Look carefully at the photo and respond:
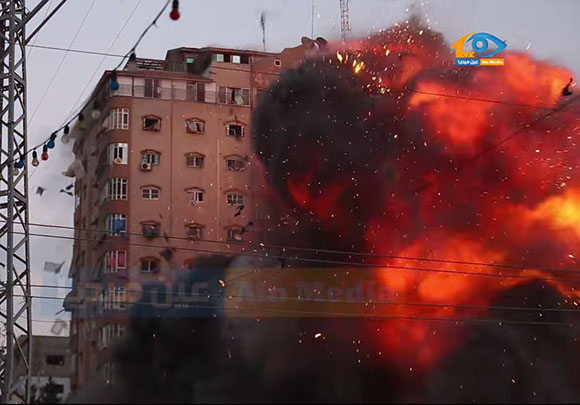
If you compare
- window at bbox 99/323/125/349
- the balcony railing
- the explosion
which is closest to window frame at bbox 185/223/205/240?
the explosion

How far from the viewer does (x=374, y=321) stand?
3312cm

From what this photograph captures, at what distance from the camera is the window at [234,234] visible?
32.4 meters

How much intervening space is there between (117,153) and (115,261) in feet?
12.6

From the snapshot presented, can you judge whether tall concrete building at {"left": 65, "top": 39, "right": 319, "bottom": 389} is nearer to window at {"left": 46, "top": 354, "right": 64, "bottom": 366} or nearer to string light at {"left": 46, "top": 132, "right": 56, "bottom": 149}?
window at {"left": 46, "top": 354, "right": 64, "bottom": 366}

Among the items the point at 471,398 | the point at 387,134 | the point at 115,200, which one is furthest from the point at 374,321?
the point at 115,200

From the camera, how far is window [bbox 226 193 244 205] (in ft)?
107

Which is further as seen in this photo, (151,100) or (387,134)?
(387,134)

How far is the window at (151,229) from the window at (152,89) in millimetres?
4705

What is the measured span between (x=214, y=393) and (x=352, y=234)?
1306 cm

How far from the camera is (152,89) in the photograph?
32688mm

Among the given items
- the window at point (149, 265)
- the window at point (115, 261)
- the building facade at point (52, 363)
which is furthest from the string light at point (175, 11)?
the window at point (149, 265)

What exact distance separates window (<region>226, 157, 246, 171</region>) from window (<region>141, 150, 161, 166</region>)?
8.58ft

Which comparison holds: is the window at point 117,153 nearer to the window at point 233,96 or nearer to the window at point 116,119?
the window at point 116,119

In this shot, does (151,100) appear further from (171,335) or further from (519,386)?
(519,386)
